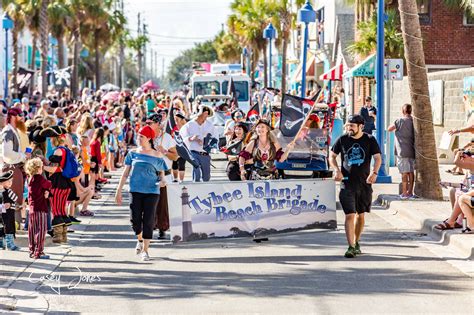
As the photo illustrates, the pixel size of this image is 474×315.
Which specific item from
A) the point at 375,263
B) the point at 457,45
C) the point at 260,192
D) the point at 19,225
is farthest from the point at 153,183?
the point at 457,45

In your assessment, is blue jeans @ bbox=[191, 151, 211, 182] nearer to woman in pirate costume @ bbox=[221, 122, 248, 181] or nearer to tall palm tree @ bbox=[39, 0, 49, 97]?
woman in pirate costume @ bbox=[221, 122, 248, 181]

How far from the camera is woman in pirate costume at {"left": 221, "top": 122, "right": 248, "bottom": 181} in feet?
50.7

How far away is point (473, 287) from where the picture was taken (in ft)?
34.4

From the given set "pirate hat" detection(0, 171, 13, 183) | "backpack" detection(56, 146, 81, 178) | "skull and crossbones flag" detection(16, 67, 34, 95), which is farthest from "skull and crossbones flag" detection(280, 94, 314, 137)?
"skull and crossbones flag" detection(16, 67, 34, 95)

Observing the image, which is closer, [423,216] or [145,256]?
[145,256]

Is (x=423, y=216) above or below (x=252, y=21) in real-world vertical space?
below

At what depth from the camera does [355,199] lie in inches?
505

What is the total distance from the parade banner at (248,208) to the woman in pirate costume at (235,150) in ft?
4.89

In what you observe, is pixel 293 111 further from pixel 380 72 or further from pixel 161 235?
pixel 161 235

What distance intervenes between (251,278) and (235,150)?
5236mm

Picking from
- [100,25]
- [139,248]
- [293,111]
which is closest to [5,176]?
[139,248]

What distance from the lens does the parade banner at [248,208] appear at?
1333 cm

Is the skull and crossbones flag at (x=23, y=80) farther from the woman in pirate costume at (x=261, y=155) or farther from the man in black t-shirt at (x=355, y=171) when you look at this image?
the man in black t-shirt at (x=355, y=171)

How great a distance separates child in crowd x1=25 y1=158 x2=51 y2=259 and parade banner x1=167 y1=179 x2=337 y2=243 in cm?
161
